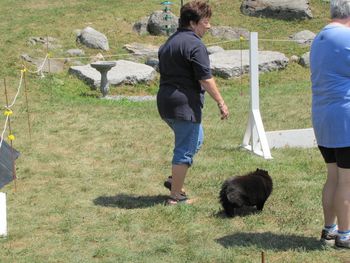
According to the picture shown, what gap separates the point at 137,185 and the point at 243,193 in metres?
1.58

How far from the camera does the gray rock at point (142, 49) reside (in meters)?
15.6

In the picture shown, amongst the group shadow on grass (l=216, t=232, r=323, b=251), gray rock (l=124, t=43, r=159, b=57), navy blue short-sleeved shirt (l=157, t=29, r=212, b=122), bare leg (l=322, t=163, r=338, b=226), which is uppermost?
navy blue short-sleeved shirt (l=157, t=29, r=212, b=122)

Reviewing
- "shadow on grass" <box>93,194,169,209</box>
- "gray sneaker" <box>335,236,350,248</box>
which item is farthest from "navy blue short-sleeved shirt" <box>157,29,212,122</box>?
"gray sneaker" <box>335,236,350,248</box>

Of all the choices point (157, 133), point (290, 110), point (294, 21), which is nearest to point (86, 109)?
point (157, 133)

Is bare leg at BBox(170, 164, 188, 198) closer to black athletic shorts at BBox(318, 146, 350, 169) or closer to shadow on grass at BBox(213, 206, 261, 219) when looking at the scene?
shadow on grass at BBox(213, 206, 261, 219)

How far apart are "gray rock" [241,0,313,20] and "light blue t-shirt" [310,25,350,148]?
15933mm

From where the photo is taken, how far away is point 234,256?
4.04m

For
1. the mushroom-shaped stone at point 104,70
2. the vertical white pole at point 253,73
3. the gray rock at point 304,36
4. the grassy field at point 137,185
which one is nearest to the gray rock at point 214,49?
A: the gray rock at point 304,36

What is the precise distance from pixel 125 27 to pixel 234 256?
47.4 feet

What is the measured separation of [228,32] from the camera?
1783 centimetres

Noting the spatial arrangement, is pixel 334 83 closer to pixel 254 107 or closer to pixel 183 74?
pixel 183 74

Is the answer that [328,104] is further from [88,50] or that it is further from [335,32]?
[88,50]

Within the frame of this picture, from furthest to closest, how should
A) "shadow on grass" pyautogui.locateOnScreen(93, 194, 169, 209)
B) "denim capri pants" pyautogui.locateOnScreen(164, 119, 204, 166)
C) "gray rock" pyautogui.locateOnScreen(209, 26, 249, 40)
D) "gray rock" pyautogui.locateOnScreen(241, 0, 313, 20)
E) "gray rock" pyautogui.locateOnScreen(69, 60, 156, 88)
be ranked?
1. "gray rock" pyautogui.locateOnScreen(241, 0, 313, 20)
2. "gray rock" pyautogui.locateOnScreen(209, 26, 249, 40)
3. "gray rock" pyautogui.locateOnScreen(69, 60, 156, 88)
4. "shadow on grass" pyautogui.locateOnScreen(93, 194, 169, 209)
5. "denim capri pants" pyautogui.locateOnScreen(164, 119, 204, 166)

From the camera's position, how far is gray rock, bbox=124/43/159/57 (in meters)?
15.6
